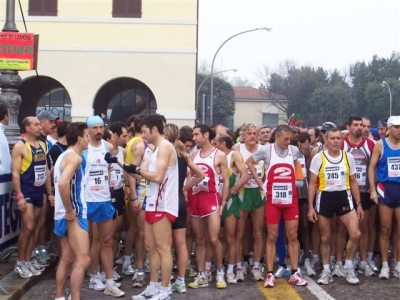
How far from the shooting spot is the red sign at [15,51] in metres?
10.7

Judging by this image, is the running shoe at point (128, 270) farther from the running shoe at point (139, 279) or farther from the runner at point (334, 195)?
the runner at point (334, 195)

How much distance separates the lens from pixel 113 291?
762 centimetres

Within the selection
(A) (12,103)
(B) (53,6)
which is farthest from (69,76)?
(A) (12,103)

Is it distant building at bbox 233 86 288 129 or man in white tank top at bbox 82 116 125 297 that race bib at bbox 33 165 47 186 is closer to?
man in white tank top at bbox 82 116 125 297

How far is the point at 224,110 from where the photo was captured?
7300 cm

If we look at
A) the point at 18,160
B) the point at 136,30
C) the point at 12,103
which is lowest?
the point at 18,160

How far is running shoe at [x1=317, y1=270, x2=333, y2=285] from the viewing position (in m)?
8.27

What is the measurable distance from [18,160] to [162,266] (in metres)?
2.42

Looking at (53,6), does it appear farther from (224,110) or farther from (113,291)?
(224,110)

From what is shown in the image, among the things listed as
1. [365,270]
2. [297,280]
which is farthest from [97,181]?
[365,270]

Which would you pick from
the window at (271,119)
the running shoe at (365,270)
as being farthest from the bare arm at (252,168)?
the window at (271,119)

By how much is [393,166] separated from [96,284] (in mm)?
4352

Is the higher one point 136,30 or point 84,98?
point 136,30

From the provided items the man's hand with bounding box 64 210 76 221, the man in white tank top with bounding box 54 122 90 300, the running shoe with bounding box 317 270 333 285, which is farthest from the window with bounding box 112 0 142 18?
the man's hand with bounding box 64 210 76 221
